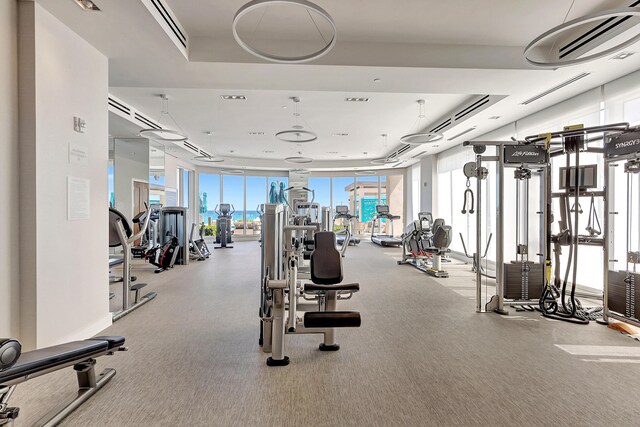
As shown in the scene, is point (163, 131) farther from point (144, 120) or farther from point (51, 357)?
point (51, 357)

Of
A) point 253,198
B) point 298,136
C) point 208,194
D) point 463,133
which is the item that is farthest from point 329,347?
point 253,198

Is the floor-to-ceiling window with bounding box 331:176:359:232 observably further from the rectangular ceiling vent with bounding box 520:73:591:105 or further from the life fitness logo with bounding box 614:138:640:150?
the life fitness logo with bounding box 614:138:640:150

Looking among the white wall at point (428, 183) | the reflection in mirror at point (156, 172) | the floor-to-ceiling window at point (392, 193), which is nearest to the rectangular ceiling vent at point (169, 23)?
the reflection in mirror at point (156, 172)

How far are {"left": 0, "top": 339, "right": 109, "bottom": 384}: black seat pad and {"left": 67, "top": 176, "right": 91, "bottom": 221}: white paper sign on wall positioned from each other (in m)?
1.57

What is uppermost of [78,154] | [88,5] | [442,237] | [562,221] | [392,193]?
[88,5]

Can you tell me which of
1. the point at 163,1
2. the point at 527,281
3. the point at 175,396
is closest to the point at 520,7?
the point at 527,281

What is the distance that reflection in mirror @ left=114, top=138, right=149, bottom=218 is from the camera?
8.67 meters

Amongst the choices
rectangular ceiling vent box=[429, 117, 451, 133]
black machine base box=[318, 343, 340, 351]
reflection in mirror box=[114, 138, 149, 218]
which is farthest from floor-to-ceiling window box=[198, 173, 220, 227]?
black machine base box=[318, 343, 340, 351]

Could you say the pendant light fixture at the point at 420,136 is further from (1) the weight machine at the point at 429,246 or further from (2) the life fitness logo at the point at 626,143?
(2) the life fitness logo at the point at 626,143

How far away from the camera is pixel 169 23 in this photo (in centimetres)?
355

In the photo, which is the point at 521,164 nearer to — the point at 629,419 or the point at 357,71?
the point at 357,71

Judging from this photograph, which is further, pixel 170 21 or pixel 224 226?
pixel 224 226

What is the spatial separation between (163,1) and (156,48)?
1.83 feet

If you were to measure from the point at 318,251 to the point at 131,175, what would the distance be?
7.48m
